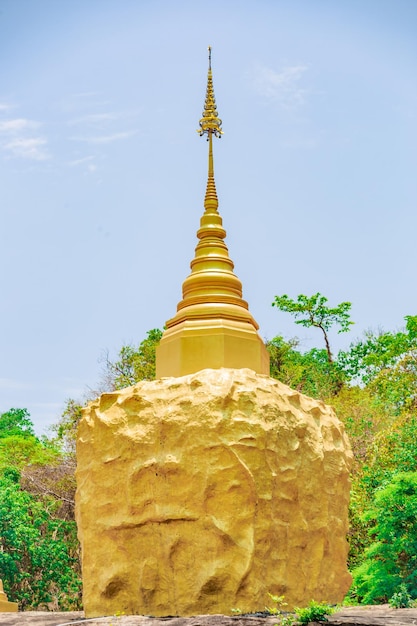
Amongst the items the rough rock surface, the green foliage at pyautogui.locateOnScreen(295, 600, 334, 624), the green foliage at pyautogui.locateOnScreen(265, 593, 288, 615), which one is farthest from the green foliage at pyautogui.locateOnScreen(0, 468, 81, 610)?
the green foliage at pyautogui.locateOnScreen(295, 600, 334, 624)

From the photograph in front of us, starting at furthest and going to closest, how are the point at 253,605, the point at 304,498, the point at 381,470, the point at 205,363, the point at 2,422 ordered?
1. the point at 2,422
2. the point at 381,470
3. the point at 205,363
4. the point at 304,498
5. the point at 253,605

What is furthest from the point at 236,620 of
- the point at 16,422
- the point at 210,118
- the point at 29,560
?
the point at 16,422

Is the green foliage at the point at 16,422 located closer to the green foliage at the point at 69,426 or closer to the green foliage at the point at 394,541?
the green foliage at the point at 69,426

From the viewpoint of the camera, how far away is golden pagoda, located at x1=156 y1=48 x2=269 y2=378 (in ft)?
28.2

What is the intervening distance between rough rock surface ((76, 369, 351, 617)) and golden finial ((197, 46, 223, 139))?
3.84 m

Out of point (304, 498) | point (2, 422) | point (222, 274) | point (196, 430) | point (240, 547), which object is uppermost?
point (2, 422)

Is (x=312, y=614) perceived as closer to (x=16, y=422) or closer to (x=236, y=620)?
(x=236, y=620)

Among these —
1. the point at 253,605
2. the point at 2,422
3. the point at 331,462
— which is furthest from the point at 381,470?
the point at 2,422

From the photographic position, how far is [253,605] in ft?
23.4

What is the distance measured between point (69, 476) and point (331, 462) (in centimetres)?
1103

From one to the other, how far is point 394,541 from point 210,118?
6553 millimetres

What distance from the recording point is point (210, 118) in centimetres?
1030

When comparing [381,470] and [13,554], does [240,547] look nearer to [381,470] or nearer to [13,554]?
[381,470]

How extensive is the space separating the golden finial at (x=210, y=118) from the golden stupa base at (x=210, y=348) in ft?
9.57
